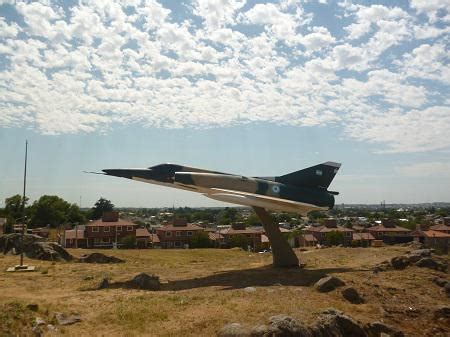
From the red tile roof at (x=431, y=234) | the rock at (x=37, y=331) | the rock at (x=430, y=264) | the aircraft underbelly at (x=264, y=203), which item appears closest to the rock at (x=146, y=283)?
the aircraft underbelly at (x=264, y=203)

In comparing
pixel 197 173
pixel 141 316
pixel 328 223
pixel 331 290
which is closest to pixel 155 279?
pixel 141 316

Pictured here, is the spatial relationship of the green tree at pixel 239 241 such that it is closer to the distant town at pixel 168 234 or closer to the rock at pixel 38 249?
the distant town at pixel 168 234

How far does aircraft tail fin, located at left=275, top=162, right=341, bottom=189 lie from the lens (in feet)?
110

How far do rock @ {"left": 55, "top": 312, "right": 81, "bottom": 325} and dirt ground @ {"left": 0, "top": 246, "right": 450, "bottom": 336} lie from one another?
30 centimetres

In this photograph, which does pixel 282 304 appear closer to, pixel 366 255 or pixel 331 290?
pixel 331 290

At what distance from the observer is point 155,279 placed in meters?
26.1

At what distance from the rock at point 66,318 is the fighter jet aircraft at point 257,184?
1420 centimetres

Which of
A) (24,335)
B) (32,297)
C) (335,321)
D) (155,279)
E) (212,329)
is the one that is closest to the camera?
(24,335)

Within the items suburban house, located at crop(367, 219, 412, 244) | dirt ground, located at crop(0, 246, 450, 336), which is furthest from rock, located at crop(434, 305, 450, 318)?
suburban house, located at crop(367, 219, 412, 244)

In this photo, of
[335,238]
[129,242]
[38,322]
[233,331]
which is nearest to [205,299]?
[233,331]

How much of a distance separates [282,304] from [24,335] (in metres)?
12.1

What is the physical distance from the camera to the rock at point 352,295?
75.1ft

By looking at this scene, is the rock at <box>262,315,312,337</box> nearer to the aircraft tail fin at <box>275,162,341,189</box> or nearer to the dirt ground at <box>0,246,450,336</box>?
the dirt ground at <box>0,246,450,336</box>

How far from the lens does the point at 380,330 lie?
63.8 ft
